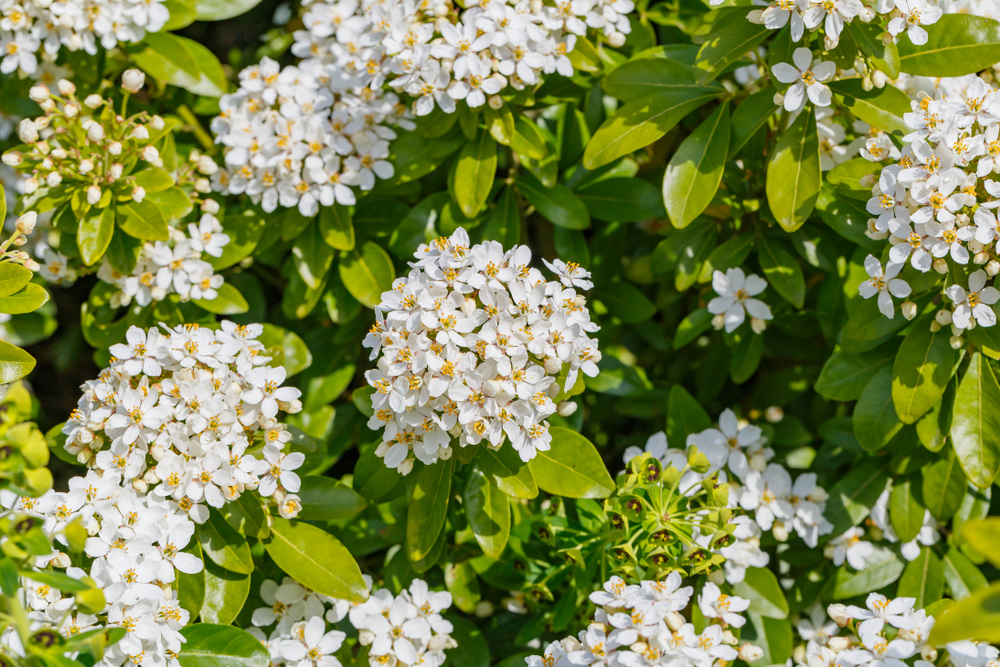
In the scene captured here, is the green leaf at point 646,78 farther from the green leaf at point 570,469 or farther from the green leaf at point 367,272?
the green leaf at point 570,469

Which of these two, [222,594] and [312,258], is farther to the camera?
[312,258]

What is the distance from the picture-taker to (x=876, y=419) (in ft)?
9.34

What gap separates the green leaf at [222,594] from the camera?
8.94 ft

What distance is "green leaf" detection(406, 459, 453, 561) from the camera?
2.70 meters

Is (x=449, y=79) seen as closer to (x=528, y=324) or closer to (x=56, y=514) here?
(x=528, y=324)

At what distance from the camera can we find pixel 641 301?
141 inches

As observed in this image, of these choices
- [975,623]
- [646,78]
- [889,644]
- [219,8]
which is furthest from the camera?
[219,8]

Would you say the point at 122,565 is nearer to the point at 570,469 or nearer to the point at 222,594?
the point at 222,594

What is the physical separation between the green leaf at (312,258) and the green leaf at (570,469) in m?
1.33

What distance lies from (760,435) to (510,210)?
146 centimetres

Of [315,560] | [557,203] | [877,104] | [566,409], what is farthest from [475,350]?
[877,104]

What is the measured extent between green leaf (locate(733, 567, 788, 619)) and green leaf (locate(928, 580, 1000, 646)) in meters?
1.78

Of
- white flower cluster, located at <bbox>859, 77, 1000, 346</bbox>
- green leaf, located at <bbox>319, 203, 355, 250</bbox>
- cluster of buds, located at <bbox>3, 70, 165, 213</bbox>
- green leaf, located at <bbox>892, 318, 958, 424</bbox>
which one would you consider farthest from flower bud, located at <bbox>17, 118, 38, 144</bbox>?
Answer: green leaf, located at <bbox>892, 318, 958, 424</bbox>

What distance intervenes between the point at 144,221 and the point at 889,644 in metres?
3.05
